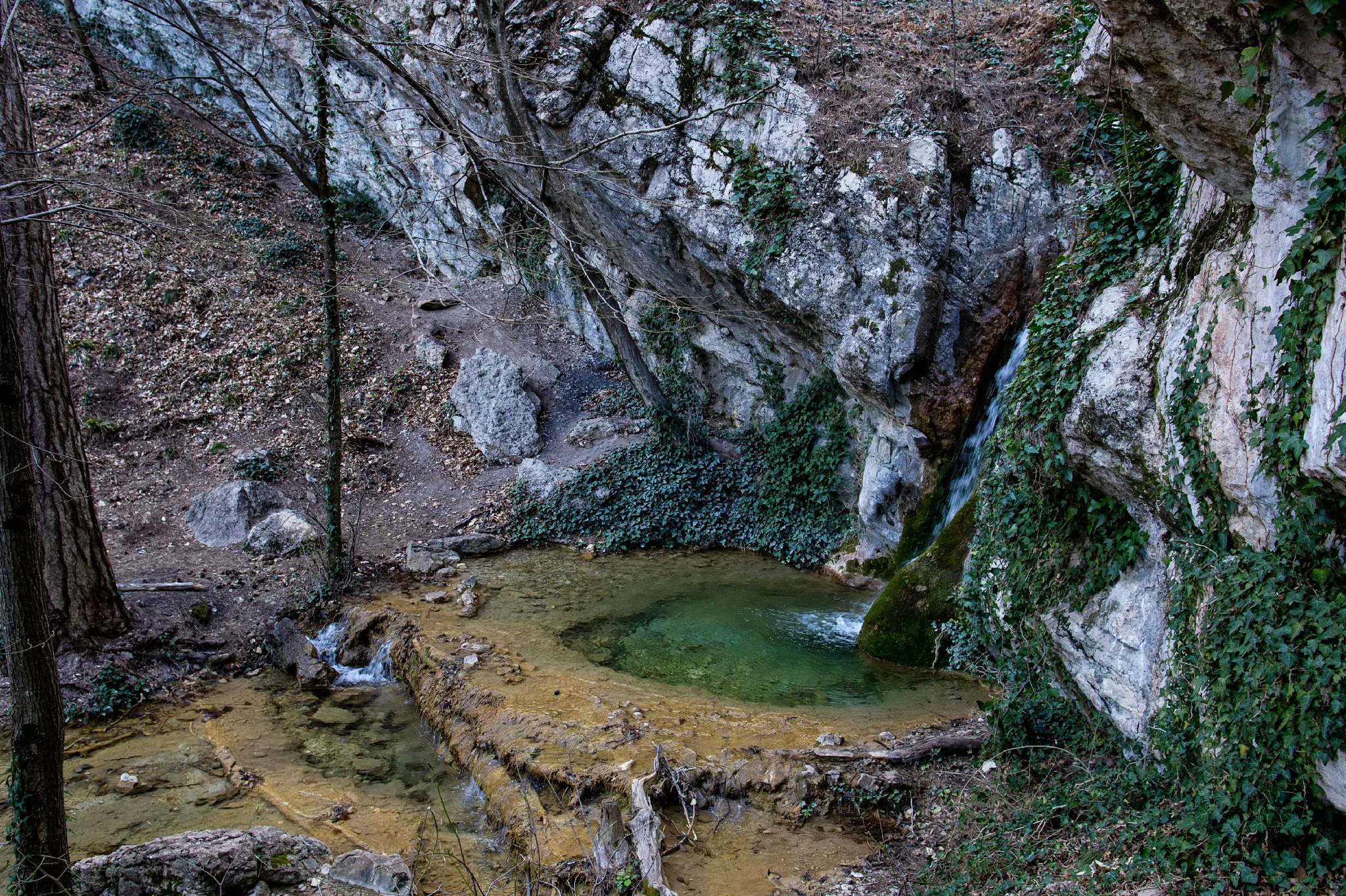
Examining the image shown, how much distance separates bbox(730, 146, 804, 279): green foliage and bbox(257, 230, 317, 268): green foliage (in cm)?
1069

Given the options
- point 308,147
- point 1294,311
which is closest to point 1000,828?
point 1294,311

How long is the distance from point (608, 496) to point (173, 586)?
6210 mm

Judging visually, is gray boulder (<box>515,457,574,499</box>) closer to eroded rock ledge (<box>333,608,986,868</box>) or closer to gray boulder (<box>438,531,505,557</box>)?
gray boulder (<box>438,531,505,557</box>)

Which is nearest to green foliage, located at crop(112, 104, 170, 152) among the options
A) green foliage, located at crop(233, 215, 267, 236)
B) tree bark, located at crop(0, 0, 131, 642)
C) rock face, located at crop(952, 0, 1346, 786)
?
green foliage, located at crop(233, 215, 267, 236)

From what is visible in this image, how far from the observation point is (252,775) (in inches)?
258

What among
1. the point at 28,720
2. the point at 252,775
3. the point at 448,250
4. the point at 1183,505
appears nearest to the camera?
the point at 28,720

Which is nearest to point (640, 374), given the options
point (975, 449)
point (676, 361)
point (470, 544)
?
point (676, 361)

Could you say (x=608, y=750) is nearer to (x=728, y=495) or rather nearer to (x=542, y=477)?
(x=728, y=495)

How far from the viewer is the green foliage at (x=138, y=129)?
16547 millimetres

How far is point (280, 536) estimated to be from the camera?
1038 centimetres

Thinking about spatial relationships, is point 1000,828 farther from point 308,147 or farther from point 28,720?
point 308,147

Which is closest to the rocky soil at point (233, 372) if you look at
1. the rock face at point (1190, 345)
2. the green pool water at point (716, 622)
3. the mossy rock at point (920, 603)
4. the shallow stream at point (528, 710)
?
the shallow stream at point (528, 710)

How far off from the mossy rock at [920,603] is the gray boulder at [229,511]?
8.60 m

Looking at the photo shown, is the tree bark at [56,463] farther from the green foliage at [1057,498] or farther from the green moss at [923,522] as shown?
the green moss at [923,522]
